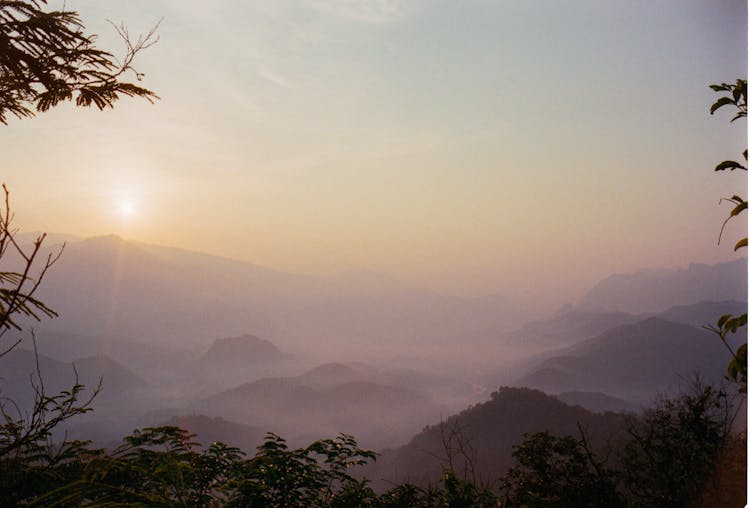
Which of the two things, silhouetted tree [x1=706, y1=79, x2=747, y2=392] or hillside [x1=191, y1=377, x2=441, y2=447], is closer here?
silhouetted tree [x1=706, y1=79, x2=747, y2=392]

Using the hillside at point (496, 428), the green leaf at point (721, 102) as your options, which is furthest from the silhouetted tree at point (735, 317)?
the hillside at point (496, 428)

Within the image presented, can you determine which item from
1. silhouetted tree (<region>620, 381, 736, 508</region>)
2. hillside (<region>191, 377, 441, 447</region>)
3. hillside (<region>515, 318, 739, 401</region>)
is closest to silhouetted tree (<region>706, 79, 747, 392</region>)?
silhouetted tree (<region>620, 381, 736, 508</region>)

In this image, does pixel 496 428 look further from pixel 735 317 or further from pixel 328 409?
pixel 328 409

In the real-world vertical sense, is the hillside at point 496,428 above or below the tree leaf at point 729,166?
below

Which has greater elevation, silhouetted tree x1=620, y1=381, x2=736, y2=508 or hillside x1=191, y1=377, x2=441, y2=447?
silhouetted tree x1=620, y1=381, x2=736, y2=508

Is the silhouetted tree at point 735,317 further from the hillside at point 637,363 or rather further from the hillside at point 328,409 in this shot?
A: the hillside at point 637,363

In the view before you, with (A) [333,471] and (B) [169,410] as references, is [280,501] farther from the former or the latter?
(B) [169,410]

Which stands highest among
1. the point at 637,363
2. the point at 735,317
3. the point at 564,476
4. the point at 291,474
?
the point at 735,317

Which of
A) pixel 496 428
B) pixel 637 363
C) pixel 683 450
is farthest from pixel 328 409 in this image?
pixel 683 450

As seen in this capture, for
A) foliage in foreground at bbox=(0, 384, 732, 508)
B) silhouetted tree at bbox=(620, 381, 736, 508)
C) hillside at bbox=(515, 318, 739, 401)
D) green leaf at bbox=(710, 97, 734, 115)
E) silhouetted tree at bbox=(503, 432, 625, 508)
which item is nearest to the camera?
foliage in foreground at bbox=(0, 384, 732, 508)

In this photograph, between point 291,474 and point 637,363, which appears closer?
point 291,474

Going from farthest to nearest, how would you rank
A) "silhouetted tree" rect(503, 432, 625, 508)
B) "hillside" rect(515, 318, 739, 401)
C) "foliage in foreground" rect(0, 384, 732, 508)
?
"hillside" rect(515, 318, 739, 401), "silhouetted tree" rect(503, 432, 625, 508), "foliage in foreground" rect(0, 384, 732, 508)

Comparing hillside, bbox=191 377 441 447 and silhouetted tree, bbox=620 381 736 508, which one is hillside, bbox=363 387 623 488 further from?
hillside, bbox=191 377 441 447

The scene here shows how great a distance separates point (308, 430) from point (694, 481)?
151863 mm
